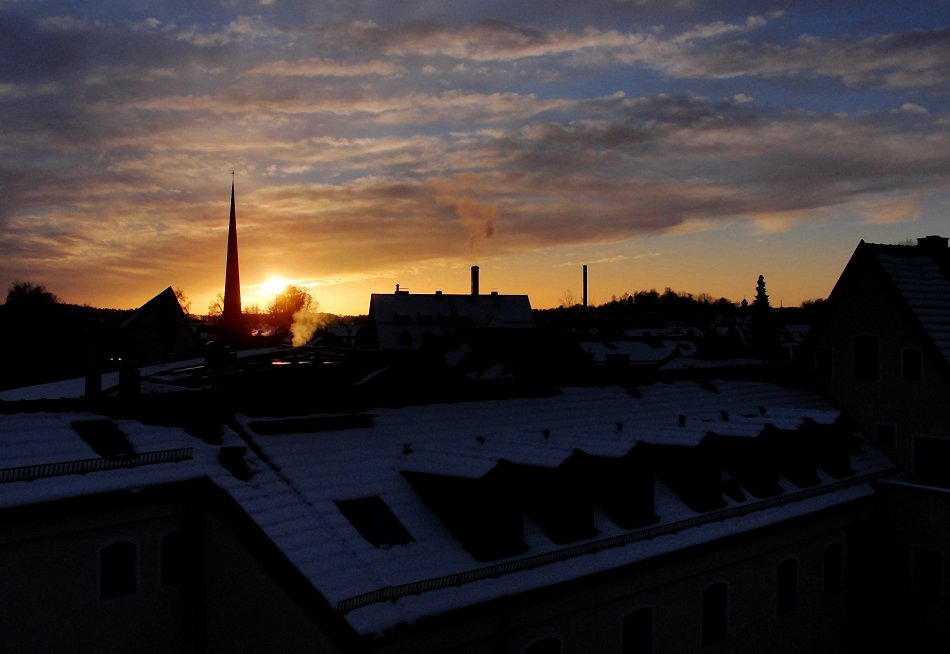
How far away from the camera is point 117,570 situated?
1546cm

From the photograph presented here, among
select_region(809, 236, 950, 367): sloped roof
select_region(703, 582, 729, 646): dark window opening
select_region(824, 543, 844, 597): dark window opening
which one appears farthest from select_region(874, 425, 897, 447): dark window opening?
select_region(703, 582, 729, 646): dark window opening

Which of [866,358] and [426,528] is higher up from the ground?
[866,358]

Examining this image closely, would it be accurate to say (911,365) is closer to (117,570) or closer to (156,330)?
(117,570)

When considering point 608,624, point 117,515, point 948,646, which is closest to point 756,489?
point 608,624

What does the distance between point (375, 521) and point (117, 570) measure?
525 centimetres

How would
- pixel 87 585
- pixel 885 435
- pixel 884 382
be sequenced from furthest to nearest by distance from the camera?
Answer: pixel 884 382 < pixel 885 435 < pixel 87 585


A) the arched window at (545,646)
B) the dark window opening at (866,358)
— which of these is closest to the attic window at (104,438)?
the arched window at (545,646)

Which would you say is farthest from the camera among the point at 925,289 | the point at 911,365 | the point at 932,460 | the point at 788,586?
the point at 925,289

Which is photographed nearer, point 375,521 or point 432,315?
point 375,521

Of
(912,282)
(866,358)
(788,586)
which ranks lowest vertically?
(788,586)

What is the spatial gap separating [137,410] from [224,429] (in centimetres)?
207

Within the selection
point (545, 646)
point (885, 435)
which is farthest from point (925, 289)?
point (545, 646)

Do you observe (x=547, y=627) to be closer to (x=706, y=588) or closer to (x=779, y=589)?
(x=706, y=588)

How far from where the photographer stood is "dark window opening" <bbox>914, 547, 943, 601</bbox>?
26.0 m
